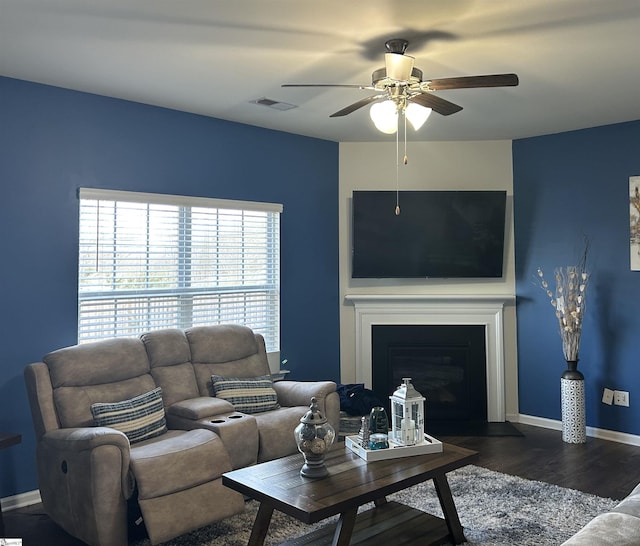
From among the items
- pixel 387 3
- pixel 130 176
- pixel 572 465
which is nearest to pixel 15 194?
pixel 130 176

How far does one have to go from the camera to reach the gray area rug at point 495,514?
10.1 feet

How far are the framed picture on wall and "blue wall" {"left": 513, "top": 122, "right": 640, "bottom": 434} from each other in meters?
0.05

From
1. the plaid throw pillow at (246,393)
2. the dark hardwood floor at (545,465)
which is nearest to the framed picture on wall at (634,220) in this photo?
the dark hardwood floor at (545,465)

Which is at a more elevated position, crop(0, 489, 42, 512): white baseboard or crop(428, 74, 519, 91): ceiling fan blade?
crop(428, 74, 519, 91): ceiling fan blade

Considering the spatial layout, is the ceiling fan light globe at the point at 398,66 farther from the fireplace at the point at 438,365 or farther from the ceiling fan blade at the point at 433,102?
the fireplace at the point at 438,365

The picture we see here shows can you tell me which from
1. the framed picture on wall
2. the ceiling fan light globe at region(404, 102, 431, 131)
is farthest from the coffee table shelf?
the framed picture on wall

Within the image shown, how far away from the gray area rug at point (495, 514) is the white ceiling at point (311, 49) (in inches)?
103

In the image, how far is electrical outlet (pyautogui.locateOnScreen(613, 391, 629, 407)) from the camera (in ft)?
16.1

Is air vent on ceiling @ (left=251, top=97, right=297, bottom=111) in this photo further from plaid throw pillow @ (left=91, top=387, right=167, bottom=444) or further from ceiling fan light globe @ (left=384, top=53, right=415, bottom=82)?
plaid throw pillow @ (left=91, top=387, right=167, bottom=444)

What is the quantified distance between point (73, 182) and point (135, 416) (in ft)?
5.41

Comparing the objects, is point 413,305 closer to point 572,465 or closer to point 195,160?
point 572,465

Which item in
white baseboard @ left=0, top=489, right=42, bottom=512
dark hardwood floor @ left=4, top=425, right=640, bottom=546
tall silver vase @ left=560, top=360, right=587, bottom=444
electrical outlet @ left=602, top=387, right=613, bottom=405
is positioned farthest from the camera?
electrical outlet @ left=602, top=387, right=613, bottom=405

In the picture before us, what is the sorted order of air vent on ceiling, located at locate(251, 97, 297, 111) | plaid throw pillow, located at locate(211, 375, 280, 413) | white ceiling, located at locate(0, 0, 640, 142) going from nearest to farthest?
white ceiling, located at locate(0, 0, 640, 142), plaid throw pillow, located at locate(211, 375, 280, 413), air vent on ceiling, located at locate(251, 97, 297, 111)

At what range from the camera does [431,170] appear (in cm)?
558
